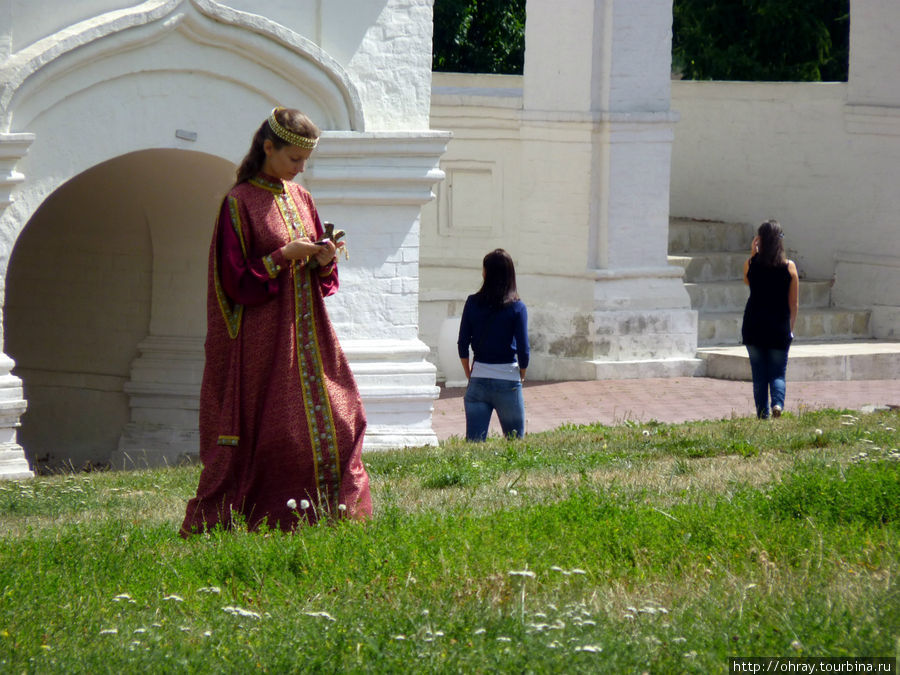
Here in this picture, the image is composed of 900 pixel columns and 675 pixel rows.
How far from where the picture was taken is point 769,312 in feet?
33.0

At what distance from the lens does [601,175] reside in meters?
13.7

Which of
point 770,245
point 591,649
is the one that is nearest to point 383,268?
point 770,245

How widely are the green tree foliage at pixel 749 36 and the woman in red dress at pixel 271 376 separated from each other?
13.1 metres

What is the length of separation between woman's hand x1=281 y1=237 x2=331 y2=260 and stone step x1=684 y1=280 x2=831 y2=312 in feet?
31.9

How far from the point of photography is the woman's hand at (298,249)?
215 inches

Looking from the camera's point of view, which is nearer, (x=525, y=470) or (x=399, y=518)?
(x=399, y=518)

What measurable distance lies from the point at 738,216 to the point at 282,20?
325 inches

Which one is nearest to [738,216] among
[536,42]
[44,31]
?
[536,42]

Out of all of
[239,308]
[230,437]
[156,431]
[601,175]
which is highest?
[601,175]

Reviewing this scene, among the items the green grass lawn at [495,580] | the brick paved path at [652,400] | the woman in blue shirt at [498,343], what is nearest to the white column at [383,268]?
the woman in blue shirt at [498,343]

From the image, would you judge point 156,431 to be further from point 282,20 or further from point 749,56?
point 749,56

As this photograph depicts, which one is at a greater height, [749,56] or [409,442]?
[749,56]

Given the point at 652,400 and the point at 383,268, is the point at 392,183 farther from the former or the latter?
the point at 652,400

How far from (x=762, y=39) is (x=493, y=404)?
10.6 m
